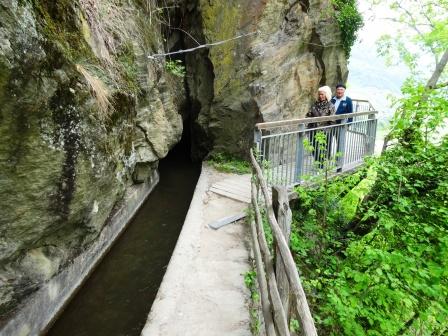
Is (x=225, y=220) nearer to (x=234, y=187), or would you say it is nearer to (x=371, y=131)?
(x=234, y=187)

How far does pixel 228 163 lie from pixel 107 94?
5545 mm

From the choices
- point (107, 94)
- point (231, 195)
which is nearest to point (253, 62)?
point (231, 195)

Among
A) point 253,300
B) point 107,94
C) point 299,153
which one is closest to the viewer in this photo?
point 253,300

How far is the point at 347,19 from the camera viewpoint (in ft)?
39.1

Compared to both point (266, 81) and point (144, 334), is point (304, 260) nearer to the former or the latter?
point (144, 334)

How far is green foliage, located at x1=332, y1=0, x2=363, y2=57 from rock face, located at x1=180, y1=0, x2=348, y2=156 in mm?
500

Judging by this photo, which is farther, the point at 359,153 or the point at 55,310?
the point at 359,153

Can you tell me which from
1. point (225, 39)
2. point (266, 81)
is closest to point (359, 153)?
point (266, 81)

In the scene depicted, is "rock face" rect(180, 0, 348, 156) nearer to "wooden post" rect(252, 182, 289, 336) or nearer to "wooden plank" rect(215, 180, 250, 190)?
"wooden plank" rect(215, 180, 250, 190)

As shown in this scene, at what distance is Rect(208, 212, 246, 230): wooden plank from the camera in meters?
5.81

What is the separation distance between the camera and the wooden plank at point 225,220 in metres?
5.81

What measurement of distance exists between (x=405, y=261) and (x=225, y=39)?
840 centimetres

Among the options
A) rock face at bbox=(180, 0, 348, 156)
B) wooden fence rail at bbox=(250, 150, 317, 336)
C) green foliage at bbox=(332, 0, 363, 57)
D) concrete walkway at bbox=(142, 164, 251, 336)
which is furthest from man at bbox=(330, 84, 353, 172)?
green foliage at bbox=(332, 0, 363, 57)

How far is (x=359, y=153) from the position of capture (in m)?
8.02
